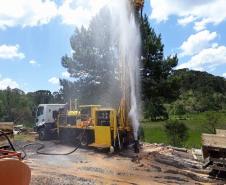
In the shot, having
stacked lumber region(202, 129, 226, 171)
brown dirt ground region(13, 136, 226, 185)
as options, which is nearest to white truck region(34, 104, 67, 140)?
brown dirt ground region(13, 136, 226, 185)

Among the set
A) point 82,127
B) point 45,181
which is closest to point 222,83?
point 82,127

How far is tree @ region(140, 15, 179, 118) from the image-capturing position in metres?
34.5

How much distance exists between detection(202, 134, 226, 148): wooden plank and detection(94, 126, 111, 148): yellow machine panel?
6.40 m

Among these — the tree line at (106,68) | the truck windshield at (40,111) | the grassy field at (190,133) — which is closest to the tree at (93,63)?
the tree line at (106,68)

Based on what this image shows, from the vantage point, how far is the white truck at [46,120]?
24.5 m

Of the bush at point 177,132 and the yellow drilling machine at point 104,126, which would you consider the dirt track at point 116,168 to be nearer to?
the yellow drilling machine at point 104,126

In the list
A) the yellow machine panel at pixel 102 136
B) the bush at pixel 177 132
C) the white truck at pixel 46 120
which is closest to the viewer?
the yellow machine panel at pixel 102 136

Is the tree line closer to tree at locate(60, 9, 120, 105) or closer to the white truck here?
tree at locate(60, 9, 120, 105)

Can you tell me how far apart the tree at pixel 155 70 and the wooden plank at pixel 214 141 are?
20.4 meters

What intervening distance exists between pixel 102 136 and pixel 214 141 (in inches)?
288

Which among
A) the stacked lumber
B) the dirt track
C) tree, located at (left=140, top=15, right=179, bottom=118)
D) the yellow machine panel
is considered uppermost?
tree, located at (left=140, top=15, right=179, bottom=118)

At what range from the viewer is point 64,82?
118ft

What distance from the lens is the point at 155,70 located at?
34.9 m

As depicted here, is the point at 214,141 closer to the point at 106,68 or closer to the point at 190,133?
the point at 106,68
